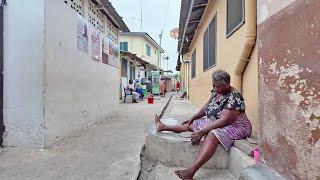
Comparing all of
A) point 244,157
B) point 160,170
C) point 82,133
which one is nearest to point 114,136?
point 82,133

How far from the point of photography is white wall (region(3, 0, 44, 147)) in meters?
4.99

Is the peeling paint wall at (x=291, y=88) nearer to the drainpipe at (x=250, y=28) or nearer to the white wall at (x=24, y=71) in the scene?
the drainpipe at (x=250, y=28)

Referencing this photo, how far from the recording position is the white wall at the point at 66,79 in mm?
5191

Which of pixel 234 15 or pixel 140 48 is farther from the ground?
pixel 140 48

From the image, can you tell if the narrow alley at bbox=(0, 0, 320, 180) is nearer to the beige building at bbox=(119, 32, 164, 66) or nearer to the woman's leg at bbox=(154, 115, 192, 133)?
the woman's leg at bbox=(154, 115, 192, 133)

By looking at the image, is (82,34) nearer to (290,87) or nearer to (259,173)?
(259,173)

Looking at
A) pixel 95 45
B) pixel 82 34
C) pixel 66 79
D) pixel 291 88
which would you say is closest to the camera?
pixel 291 88

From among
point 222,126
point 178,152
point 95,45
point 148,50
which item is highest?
point 148,50

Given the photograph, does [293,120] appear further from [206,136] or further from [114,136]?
[114,136]

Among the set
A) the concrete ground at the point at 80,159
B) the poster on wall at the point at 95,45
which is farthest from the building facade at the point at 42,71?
the poster on wall at the point at 95,45

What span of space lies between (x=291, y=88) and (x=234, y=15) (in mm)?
3202

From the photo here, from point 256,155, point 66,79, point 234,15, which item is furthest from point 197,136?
point 66,79

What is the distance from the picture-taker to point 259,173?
2730 mm

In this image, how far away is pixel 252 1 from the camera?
4.22m
